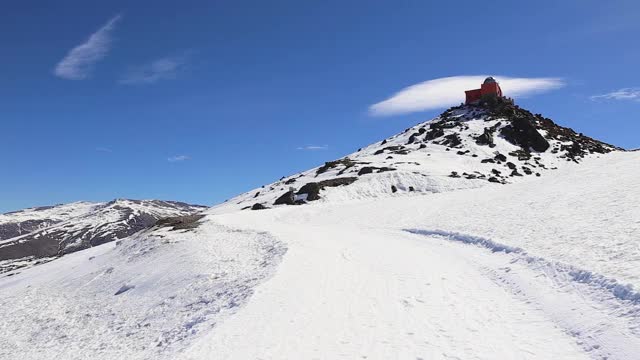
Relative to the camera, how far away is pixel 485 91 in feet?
388

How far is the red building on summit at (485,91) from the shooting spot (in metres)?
117

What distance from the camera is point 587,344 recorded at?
11.5m

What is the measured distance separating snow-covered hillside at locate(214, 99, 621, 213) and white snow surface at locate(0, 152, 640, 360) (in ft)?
71.1

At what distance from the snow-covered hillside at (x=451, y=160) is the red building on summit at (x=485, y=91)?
3.34m

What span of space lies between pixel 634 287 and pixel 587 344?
3.47 metres

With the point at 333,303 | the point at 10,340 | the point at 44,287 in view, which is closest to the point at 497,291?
the point at 333,303

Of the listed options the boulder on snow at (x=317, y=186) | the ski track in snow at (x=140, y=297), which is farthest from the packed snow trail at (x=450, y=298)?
the boulder on snow at (x=317, y=186)

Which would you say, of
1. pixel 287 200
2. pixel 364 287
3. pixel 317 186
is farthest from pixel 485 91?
pixel 364 287

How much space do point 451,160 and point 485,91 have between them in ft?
161

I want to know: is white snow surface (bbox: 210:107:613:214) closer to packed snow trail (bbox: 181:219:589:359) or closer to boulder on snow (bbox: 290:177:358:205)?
boulder on snow (bbox: 290:177:358:205)

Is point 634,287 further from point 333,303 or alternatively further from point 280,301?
point 280,301

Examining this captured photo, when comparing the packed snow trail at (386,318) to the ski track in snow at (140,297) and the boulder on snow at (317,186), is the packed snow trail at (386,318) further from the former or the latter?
the boulder on snow at (317,186)

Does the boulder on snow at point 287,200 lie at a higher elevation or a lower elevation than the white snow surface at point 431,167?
lower

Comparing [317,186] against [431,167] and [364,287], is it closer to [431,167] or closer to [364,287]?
[431,167]
